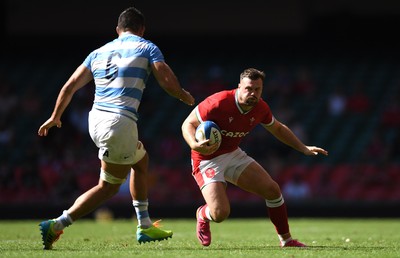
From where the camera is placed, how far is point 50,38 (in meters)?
24.9

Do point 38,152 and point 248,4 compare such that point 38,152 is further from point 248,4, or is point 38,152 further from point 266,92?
point 248,4

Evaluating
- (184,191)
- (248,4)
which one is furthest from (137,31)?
(248,4)

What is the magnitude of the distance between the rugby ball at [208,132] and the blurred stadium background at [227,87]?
9.86 m

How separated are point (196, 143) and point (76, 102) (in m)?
12.8

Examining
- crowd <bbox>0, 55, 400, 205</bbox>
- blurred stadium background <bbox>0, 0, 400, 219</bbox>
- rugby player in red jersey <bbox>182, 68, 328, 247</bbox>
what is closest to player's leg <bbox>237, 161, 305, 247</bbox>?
rugby player in red jersey <bbox>182, 68, 328, 247</bbox>

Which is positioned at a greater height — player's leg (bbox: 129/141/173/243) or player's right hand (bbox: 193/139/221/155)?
player's right hand (bbox: 193/139/221/155)

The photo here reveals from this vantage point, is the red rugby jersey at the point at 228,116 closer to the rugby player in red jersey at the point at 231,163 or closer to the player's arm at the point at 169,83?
the rugby player in red jersey at the point at 231,163

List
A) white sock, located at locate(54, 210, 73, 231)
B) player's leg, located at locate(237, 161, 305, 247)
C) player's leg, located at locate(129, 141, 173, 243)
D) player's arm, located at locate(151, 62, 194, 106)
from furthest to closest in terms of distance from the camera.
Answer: player's leg, located at locate(237, 161, 305, 247), player's leg, located at locate(129, 141, 173, 243), white sock, located at locate(54, 210, 73, 231), player's arm, located at locate(151, 62, 194, 106)

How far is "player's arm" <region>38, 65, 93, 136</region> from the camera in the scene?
8025 mm

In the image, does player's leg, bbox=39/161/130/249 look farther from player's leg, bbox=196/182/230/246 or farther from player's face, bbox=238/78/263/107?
player's face, bbox=238/78/263/107

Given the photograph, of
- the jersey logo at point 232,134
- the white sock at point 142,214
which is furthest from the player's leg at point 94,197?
the jersey logo at point 232,134

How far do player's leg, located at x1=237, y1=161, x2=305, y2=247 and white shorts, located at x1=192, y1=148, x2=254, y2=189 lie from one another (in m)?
0.06

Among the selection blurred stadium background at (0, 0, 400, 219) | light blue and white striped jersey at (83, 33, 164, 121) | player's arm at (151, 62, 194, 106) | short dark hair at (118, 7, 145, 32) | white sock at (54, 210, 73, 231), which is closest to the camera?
player's arm at (151, 62, 194, 106)

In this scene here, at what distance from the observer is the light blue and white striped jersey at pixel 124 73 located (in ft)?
26.2
